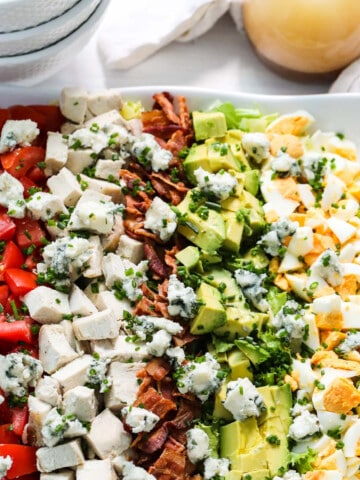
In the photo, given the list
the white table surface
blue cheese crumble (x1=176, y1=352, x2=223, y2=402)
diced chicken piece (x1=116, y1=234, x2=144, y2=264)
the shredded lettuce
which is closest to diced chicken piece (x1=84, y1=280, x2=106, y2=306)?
diced chicken piece (x1=116, y1=234, x2=144, y2=264)

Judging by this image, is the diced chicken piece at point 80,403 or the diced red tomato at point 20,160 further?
the diced red tomato at point 20,160

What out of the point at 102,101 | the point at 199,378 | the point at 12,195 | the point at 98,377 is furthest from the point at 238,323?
the point at 102,101

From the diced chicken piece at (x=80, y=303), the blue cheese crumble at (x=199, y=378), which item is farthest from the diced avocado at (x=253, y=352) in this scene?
the diced chicken piece at (x=80, y=303)

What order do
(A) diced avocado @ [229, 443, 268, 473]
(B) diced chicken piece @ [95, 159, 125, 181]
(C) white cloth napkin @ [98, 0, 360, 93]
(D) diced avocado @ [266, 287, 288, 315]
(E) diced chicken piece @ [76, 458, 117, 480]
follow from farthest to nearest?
(C) white cloth napkin @ [98, 0, 360, 93]
(B) diced chicken piece @ [95, 159, 125, 181]
(D) diced avocado @ [266, 287, 288, 315]
(A) diced avocado @ [229, 443, 268, 473]
(E) diced chicken piece @ [76, 458, 117, 480]

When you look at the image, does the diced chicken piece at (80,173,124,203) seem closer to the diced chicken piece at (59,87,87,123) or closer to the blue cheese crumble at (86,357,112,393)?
the diced chicken piece at (59,87,87,123)

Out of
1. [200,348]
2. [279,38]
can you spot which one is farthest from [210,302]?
[279,38]

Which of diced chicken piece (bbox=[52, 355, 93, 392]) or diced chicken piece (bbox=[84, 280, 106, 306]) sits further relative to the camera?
diced chicken piece (bbox=[84, 280, 106, 306])

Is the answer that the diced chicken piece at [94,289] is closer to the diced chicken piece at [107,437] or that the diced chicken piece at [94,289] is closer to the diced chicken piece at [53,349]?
the diced chicken piece at [53,349]

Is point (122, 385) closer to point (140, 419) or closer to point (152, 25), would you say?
point (140, 419)
